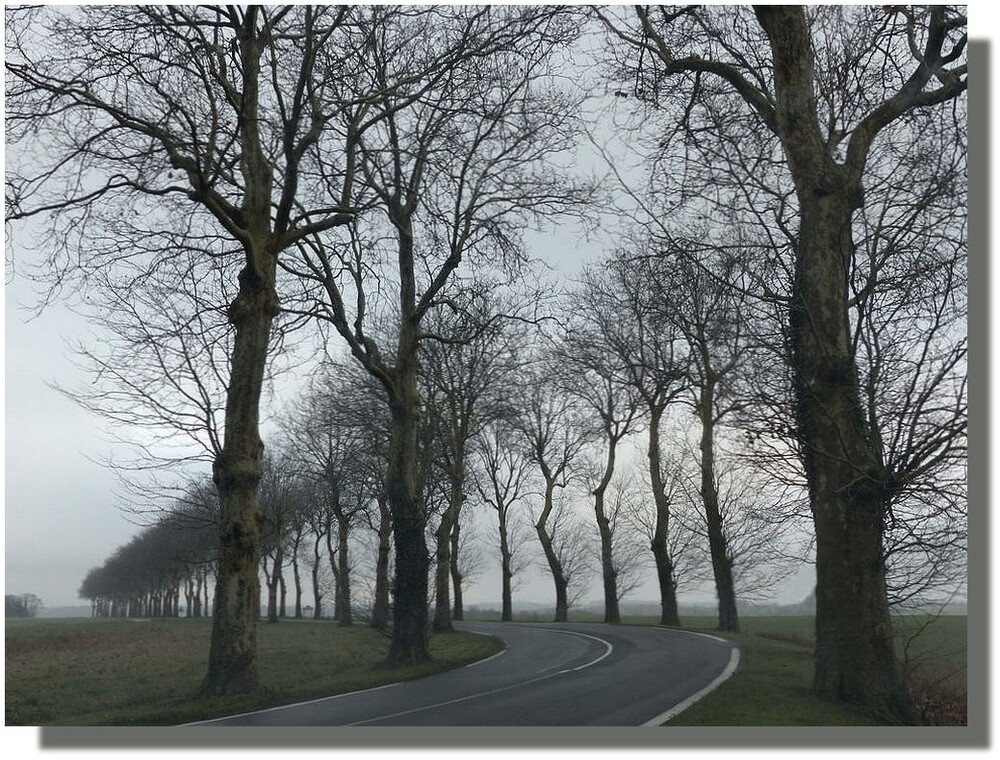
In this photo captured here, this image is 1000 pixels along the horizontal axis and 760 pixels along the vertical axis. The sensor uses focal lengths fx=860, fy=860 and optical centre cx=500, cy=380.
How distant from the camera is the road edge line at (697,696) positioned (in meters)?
9.85

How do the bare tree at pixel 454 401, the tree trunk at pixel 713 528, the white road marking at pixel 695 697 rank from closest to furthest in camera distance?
the white road marking at pixel 695 697, the tree trunk at pixel 713 528, the bare tree at pixel 454 401

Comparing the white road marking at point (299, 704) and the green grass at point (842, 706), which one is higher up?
the green grass at point (842, 706)

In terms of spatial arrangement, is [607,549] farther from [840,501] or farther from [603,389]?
[840,501]

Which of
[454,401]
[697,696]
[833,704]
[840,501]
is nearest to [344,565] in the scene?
[454,401]

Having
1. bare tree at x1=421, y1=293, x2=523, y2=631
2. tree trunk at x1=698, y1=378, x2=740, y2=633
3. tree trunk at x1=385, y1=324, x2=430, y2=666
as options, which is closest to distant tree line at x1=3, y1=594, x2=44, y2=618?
tree trunk at x1=385, y1=324, x2=430, y2=666

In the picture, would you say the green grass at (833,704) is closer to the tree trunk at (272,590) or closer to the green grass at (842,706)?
the green grass at (842,706)

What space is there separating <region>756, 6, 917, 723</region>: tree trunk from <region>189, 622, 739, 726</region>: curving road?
225 cm

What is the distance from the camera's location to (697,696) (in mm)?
11875

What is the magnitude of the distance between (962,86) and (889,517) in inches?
232

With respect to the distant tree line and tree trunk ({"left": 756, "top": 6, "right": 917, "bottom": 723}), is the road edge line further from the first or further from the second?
the distant tree line

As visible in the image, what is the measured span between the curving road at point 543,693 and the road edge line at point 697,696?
0.05 feet

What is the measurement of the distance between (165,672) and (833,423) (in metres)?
15.3

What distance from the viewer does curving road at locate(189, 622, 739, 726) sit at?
10203 mm

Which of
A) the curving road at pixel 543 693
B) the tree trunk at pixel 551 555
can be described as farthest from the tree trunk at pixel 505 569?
the curving road at pixel 543 693
